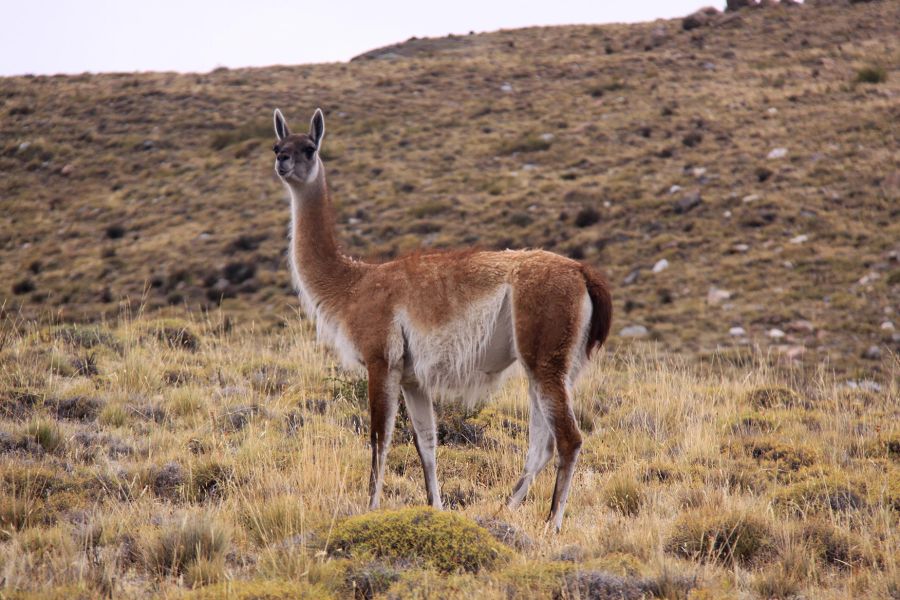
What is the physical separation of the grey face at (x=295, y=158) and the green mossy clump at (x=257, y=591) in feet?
11.7

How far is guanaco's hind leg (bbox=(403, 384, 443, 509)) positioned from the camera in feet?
18.9

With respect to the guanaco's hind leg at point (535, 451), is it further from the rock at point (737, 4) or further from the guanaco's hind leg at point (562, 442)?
the rock at point (737, 4)

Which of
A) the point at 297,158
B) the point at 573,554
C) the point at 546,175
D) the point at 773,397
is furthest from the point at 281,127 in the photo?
the point at 546,175

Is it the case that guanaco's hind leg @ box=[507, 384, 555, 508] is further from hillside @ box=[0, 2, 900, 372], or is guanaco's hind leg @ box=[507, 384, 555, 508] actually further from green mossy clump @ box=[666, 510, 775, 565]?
hillside @ box=[0, 2, 900, 372]

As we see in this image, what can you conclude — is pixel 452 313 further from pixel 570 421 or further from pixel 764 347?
pixel 764 347

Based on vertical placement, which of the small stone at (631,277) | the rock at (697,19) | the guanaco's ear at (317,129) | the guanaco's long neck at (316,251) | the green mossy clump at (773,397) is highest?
the rock at (697,19)

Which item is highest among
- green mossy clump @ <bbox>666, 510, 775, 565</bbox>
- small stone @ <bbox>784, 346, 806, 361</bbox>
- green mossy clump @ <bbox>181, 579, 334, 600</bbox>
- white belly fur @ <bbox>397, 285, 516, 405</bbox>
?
white belly fur @ <bbox>397, 285, 516, 405</bbox>

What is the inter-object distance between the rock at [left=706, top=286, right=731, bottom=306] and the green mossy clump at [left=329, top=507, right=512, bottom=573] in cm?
1398

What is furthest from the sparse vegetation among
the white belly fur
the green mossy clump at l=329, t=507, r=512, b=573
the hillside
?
the white belly fur

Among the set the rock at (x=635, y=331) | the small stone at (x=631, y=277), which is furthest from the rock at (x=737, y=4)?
the rock at (x=635, y=331)

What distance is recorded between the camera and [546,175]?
2559cm

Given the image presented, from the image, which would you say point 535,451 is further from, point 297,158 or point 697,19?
point 697,19

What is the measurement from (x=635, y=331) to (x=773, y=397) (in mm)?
7460

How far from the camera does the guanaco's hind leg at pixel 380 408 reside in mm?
5625
